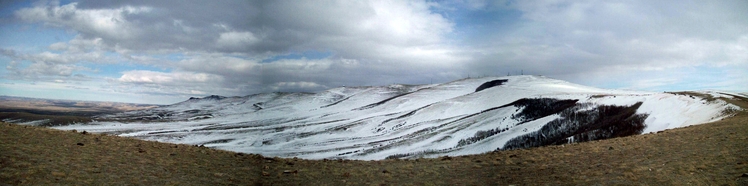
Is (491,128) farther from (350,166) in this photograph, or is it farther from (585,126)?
(350,166)

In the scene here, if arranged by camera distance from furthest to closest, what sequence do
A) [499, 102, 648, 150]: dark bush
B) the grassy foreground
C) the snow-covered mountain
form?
[499, 102, 648, 150]: dark bush, the snow-covered mountain, the grassy foreground

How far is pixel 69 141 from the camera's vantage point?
14195 mm

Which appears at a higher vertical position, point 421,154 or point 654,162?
point 654,162

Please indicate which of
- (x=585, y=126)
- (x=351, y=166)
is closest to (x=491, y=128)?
(x=585, y=126)

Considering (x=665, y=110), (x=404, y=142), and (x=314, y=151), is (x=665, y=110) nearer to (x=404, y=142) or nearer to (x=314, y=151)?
(x=404, y=142)

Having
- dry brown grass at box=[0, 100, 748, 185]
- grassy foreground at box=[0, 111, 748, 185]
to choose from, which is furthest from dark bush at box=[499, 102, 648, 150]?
dry brown grass at box=[0, 100, 748, 185]

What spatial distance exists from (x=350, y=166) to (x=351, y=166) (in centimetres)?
4

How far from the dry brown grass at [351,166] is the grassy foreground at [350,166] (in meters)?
0.02

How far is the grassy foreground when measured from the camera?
10.8 meters

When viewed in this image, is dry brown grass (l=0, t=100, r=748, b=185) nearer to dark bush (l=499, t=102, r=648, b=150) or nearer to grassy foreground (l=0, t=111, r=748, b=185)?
grassy foreground (l=0, t=111, r=748, b=185)

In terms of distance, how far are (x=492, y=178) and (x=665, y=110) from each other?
41.6 metres

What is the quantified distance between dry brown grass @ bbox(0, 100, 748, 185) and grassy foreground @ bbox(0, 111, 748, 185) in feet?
0.08

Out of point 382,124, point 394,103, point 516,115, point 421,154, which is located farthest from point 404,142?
point 394,103

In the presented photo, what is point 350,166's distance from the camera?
1508cm
